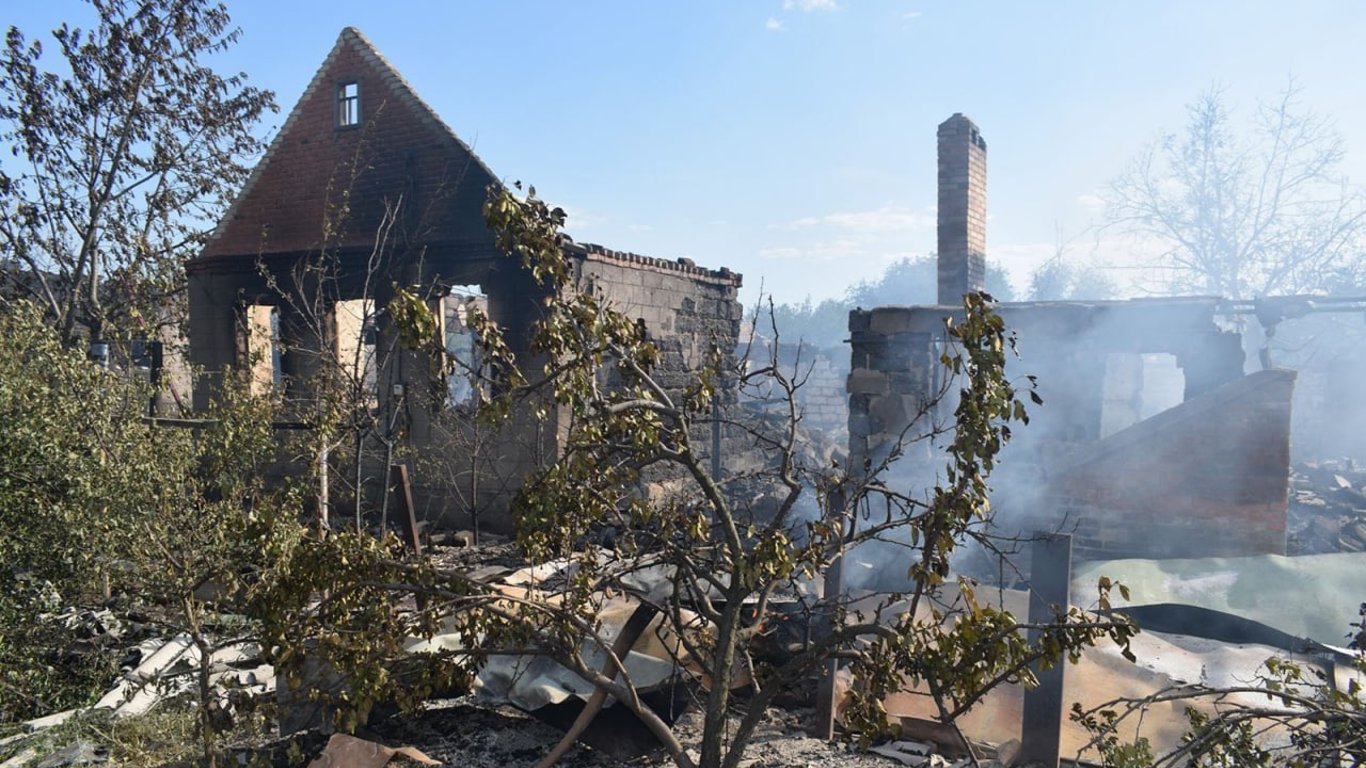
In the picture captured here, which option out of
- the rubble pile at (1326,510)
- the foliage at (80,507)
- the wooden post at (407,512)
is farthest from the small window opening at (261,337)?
the rubble pile at (1326,510)

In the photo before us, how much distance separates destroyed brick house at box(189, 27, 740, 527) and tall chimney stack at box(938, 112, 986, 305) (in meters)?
3.61

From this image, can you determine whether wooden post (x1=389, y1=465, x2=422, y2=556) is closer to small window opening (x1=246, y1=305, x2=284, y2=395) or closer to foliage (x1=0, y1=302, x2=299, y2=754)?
foliage (x1=0, y1=302, x2=299, y2=754)

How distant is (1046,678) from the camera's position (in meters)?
4.78

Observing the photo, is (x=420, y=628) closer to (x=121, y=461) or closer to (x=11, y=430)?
(x=121, y=461)

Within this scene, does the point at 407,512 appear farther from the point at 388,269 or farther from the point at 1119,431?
the point at 1119,431

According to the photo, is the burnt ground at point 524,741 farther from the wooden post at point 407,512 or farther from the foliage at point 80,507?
the wooden post at point 407,512

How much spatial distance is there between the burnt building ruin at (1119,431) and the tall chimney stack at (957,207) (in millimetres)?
3171

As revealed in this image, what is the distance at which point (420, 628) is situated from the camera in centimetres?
341

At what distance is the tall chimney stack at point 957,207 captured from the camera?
13797 mm

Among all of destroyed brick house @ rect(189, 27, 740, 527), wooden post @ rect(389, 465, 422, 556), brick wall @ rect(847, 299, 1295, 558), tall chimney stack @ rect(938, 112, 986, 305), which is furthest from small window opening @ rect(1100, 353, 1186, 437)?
wooden post @ rect(389, 465, 422, 556)

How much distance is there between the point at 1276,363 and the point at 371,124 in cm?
2732

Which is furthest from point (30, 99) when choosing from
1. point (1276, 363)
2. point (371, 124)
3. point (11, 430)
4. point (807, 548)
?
point (1276, 363)

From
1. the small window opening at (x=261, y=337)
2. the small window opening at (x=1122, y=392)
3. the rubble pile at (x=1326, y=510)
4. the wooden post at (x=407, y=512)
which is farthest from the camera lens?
the small window opening at (x=1122, y=392)

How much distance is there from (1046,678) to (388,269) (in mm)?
10257
